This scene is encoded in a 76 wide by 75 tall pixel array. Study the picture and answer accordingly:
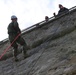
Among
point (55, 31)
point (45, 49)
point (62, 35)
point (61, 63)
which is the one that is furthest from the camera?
point (55, 31)

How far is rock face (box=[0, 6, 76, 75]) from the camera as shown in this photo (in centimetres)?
812

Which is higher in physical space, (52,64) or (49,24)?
(49,24)

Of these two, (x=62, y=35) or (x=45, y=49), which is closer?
(x=45, y=49)

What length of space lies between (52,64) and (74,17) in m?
5.13

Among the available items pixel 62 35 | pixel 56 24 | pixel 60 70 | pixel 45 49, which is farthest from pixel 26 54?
pixel 60 70

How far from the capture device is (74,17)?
13117mm

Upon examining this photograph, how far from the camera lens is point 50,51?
10.5 meters

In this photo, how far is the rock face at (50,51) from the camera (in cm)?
812

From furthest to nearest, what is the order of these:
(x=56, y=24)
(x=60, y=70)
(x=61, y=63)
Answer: (x=56, y=24) < (x=61, y=63) < (x=60, y=70)

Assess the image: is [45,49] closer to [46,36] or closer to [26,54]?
[26,54]

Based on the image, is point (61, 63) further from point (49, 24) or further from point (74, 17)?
point (49, 24)

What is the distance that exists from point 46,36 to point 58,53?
12.1ft

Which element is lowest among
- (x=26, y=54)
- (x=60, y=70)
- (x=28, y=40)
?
(x=60, y=70)

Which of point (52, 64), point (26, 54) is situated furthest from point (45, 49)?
point (52, 64)
